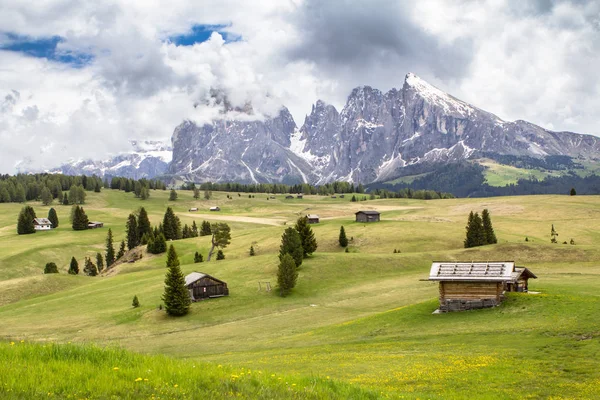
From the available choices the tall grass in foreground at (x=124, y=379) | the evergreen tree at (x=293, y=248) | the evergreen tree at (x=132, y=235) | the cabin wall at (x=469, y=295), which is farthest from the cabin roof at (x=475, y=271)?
the evergreen tree at (x=132, y=235)

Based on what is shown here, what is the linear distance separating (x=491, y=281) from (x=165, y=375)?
4182 cm

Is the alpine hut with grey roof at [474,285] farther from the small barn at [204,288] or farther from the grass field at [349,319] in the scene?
the small barn at [204,288]

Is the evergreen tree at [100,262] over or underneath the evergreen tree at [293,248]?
underneath

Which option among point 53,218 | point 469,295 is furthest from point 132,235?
point 469,295

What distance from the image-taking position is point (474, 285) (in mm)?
49375

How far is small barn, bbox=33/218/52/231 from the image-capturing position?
17050 centimetres

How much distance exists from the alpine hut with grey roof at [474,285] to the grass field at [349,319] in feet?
5.57

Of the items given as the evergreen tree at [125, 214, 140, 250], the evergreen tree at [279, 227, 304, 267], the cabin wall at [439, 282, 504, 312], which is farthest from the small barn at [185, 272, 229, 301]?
the evergreen tree at [125, 214, 140, 250]

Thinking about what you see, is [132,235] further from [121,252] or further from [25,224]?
[25,224]

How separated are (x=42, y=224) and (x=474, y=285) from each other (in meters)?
163

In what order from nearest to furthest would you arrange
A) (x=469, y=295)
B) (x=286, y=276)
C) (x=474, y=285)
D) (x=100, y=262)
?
(x=474, y=285), (x=469, y=295), (x=286, y=276), (x=100, y=262)

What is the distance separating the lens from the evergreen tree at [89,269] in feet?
404

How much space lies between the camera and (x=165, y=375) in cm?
1248

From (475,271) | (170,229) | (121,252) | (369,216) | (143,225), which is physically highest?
(369,216)
